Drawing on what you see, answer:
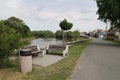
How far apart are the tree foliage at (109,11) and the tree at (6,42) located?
25.6 m

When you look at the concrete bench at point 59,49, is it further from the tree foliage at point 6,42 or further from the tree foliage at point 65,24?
the tree foliage at point 65,24

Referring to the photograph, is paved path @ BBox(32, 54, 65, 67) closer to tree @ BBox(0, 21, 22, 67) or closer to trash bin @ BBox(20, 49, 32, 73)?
trash bin @ BBox(20, 49, 32, 73)

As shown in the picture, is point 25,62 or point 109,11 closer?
point 25,62

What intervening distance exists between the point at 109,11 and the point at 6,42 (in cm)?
2769

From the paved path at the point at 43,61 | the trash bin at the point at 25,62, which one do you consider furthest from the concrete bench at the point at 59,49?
the trash bin at the point at 25,62

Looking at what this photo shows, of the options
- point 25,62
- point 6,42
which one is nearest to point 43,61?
point 25,62

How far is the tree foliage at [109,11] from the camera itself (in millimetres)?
33031

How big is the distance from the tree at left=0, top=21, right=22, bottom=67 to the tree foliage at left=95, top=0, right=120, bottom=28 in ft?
84.1

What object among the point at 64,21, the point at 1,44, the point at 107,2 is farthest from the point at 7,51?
the point at 107,2

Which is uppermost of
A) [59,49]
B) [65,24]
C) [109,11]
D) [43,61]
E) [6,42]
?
[109,11]

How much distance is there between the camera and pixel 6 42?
923cm

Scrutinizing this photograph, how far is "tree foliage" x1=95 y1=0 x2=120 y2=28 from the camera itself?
33031 millimetres

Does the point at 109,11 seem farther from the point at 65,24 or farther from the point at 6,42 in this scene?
the point at 6,42

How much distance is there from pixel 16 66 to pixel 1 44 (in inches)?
62.9
